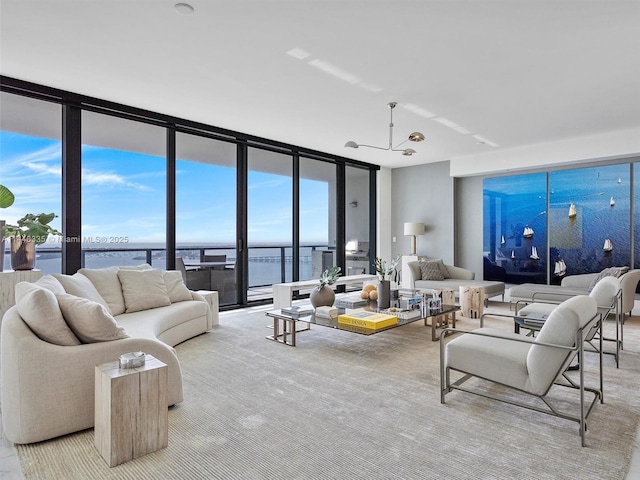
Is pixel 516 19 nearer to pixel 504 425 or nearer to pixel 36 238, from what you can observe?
pixel 504 425

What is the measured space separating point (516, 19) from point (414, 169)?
605 centimetres

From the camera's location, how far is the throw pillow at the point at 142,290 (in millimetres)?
4238

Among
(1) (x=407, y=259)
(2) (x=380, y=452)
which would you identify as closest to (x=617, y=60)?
(2) (x=380, y=452)

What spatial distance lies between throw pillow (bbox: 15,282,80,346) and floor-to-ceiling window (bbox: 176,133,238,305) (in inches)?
150

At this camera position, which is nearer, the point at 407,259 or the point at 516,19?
the point at 516,19

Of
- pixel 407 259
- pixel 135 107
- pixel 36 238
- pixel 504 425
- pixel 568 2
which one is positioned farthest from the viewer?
pixel 407 259

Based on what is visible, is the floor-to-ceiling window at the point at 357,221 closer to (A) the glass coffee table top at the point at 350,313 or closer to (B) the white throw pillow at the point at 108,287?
(A) the glass coffee table top at the point at 350,313

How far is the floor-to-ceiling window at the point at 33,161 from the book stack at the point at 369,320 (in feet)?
11.3

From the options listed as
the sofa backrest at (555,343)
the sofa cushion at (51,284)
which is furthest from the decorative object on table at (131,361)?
the sofa backrest at (555,343)

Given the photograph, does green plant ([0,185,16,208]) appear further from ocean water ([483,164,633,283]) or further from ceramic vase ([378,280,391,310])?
ocean water ([483,164,633,283])

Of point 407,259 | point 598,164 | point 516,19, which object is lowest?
point 407,259

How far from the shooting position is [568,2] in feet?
9.30

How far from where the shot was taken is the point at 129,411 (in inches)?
82.7

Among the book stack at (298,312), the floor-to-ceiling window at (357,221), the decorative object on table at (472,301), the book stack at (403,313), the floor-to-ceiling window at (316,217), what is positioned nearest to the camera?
the book stack at (403,313)
